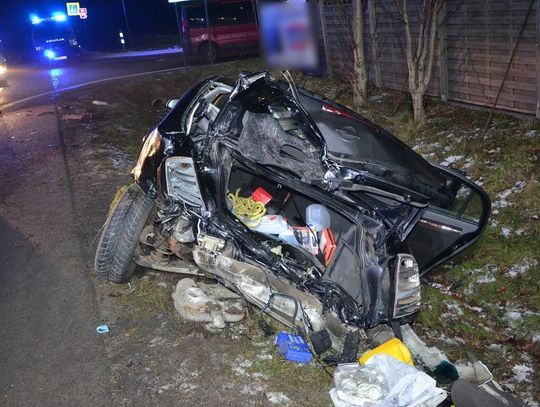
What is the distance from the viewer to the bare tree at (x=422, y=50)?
21.9 feet

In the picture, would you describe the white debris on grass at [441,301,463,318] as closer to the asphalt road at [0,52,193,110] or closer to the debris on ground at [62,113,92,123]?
the debris on ground at [62,113,92,123]

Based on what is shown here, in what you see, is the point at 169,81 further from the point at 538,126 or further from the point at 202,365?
the point at 202,365

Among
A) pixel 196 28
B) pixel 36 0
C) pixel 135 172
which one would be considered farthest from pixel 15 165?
pixel 36 0

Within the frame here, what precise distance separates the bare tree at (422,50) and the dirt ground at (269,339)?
39.1 inches

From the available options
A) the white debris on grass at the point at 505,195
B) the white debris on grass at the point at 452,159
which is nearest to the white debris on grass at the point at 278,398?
the white debris on grass at the point at 505,195

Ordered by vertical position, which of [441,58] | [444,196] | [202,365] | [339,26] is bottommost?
[202,365]

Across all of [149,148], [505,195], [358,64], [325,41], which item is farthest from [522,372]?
[325,41]

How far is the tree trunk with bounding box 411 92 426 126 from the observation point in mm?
7363

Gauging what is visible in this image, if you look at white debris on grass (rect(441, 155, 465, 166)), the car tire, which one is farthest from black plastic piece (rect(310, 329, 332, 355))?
the car tire

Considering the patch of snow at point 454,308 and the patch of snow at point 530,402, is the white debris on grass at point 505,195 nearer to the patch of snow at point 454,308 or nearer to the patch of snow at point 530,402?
the patch of snow at point 454,308

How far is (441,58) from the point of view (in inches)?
301

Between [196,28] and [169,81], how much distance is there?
3.37m

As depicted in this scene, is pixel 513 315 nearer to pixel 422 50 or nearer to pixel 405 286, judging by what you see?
pixel 405 286

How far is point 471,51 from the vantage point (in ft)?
23.4
